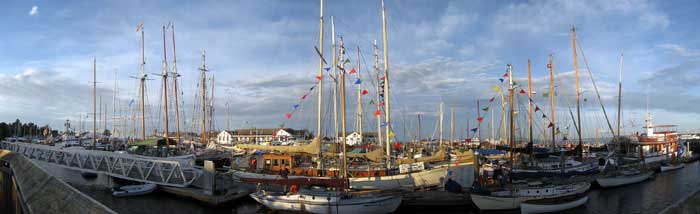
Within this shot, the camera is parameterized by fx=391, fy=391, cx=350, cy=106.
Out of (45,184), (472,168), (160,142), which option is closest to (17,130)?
(160,142)

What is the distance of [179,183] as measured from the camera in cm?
2894

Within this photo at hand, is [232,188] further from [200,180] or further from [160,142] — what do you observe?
[160,142]

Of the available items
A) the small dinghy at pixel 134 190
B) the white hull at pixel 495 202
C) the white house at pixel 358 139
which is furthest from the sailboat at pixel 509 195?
the small dinghy at pixel 134 190

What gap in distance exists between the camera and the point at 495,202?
77.1 ft

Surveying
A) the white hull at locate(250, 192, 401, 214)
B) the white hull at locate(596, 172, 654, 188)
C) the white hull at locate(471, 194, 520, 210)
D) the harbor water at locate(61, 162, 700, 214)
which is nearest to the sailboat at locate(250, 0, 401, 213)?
the white hull at locate(250, 192, 401, 214)

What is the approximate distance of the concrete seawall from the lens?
41.0 ft

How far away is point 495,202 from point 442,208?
3208 millimetres

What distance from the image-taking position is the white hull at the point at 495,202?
23203 mm

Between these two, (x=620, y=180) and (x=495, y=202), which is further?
(x=620, y=180)

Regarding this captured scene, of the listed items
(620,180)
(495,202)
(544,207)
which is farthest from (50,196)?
(620,180)

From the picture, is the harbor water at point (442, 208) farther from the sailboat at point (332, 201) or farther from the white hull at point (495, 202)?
the sailboat at point (332, 201)

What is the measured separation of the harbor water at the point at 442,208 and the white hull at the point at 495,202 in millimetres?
964

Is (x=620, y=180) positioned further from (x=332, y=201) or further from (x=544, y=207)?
(x=332, y=201)

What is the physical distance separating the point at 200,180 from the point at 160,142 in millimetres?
18795
